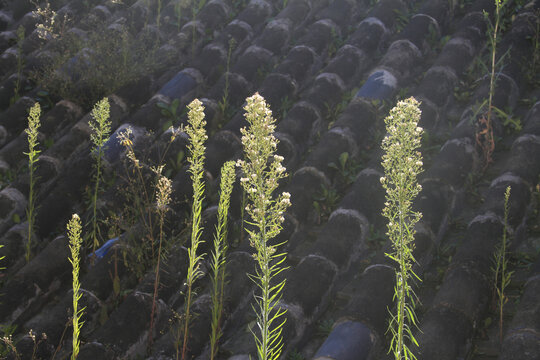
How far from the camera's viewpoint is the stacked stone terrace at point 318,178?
3.50 m

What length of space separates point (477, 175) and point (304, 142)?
5.00ft

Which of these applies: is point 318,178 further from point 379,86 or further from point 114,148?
point 114,148

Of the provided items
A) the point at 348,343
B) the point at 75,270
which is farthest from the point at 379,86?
the point at 75,270

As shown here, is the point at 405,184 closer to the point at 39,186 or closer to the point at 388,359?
the point at 388,359

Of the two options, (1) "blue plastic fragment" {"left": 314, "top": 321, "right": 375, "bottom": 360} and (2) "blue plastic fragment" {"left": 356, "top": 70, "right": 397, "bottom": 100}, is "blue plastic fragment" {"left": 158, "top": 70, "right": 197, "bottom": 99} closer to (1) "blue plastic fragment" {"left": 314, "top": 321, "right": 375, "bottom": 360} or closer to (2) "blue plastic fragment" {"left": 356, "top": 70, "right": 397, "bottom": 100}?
(2) "blue plastic fragment" {"left": 356, "top": 70, "right": 397, "bottom": 100}

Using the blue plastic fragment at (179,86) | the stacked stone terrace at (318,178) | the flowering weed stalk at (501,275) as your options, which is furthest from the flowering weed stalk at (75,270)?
the blue plastic fragment at (179,86)

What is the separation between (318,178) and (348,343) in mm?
1703

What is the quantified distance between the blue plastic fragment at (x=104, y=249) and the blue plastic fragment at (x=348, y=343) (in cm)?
210

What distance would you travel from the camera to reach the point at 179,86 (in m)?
6.16

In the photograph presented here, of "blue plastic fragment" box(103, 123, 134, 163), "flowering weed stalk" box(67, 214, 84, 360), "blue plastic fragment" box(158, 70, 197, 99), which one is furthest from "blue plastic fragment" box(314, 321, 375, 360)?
"blue plastic fragment" box(158, 70, 197, 99)

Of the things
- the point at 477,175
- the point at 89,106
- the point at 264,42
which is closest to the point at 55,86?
the point at 89,106

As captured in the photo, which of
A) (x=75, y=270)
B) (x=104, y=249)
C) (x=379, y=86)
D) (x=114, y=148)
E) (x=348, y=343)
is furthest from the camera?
(x=114, y=148)

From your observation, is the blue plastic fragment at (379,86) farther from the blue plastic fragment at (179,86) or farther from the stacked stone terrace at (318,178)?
the blue plastic fragment at (179,86)

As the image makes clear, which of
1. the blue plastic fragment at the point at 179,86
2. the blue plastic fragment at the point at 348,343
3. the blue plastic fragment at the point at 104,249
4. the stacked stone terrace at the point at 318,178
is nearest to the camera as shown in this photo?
the blue plastic fragment at the point at 348,343
